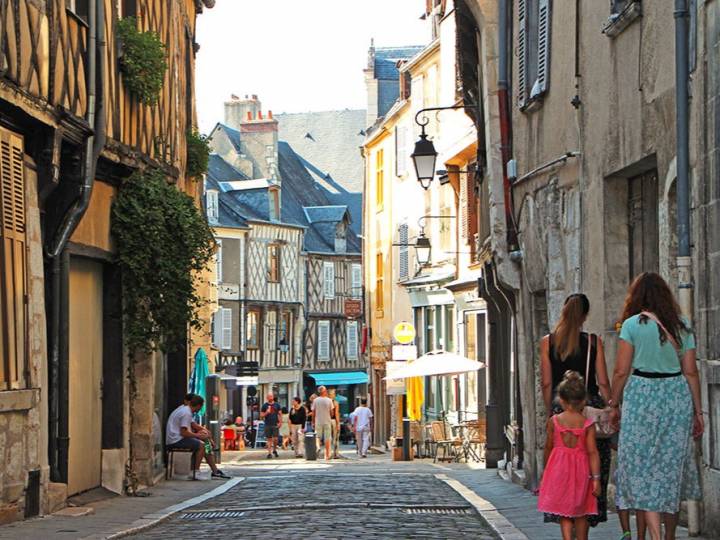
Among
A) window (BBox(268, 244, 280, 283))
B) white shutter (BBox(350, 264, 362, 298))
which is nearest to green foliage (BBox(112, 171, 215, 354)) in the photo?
window (BBox(268, 244, 280, 283))

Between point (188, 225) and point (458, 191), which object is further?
point (458, 191)

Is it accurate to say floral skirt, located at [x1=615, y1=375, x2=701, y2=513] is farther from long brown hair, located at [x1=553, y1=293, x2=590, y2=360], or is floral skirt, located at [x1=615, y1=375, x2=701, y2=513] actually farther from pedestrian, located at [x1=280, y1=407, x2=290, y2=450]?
pedestrian, located at [x1=280, y1=407, x2=290, y2=450]

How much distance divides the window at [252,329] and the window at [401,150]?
55.4 ft

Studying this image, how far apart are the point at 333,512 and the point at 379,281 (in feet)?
112

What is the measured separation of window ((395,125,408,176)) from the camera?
4259cm

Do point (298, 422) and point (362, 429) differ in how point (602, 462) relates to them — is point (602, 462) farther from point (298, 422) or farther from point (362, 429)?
point (362, 429)

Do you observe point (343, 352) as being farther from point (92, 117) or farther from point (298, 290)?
point (92, 117)

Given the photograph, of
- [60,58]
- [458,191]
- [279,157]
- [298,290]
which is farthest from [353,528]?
[279,157]

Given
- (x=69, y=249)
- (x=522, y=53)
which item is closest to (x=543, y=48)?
(x=522, y=53)

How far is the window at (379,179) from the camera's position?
4609 centimetres

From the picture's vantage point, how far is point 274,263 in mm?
61312

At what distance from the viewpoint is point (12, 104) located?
11.6 m

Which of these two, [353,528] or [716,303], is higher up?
[716,303]

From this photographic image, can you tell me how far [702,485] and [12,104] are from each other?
5547 millimetres
